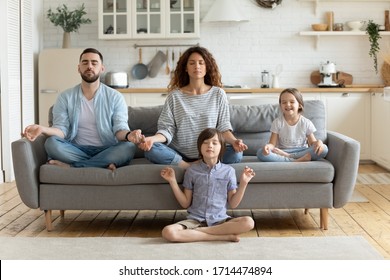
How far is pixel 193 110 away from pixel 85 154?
0.72 metres

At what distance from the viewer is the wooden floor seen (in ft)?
14.4

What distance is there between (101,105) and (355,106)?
374 cm

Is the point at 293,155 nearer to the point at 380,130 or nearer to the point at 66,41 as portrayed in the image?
the point at 380,130

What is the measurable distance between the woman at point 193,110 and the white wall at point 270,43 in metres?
3.49

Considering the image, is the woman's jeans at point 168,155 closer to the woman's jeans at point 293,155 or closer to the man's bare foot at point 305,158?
the woman's jeans at point 293,155

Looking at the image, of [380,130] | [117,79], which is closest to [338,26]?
[380,130]

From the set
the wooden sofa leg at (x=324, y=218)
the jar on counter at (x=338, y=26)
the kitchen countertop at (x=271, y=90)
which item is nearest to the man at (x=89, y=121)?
the wooden sofa leg at (x=324, y=218)

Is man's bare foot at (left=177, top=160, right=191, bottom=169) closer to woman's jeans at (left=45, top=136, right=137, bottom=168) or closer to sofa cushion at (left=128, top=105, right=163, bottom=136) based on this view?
woman's jeans at (left=45, top=136, right=137, bottom=168)

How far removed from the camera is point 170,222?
4727 mm

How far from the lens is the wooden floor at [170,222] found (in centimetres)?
438

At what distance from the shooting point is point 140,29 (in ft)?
25.7
